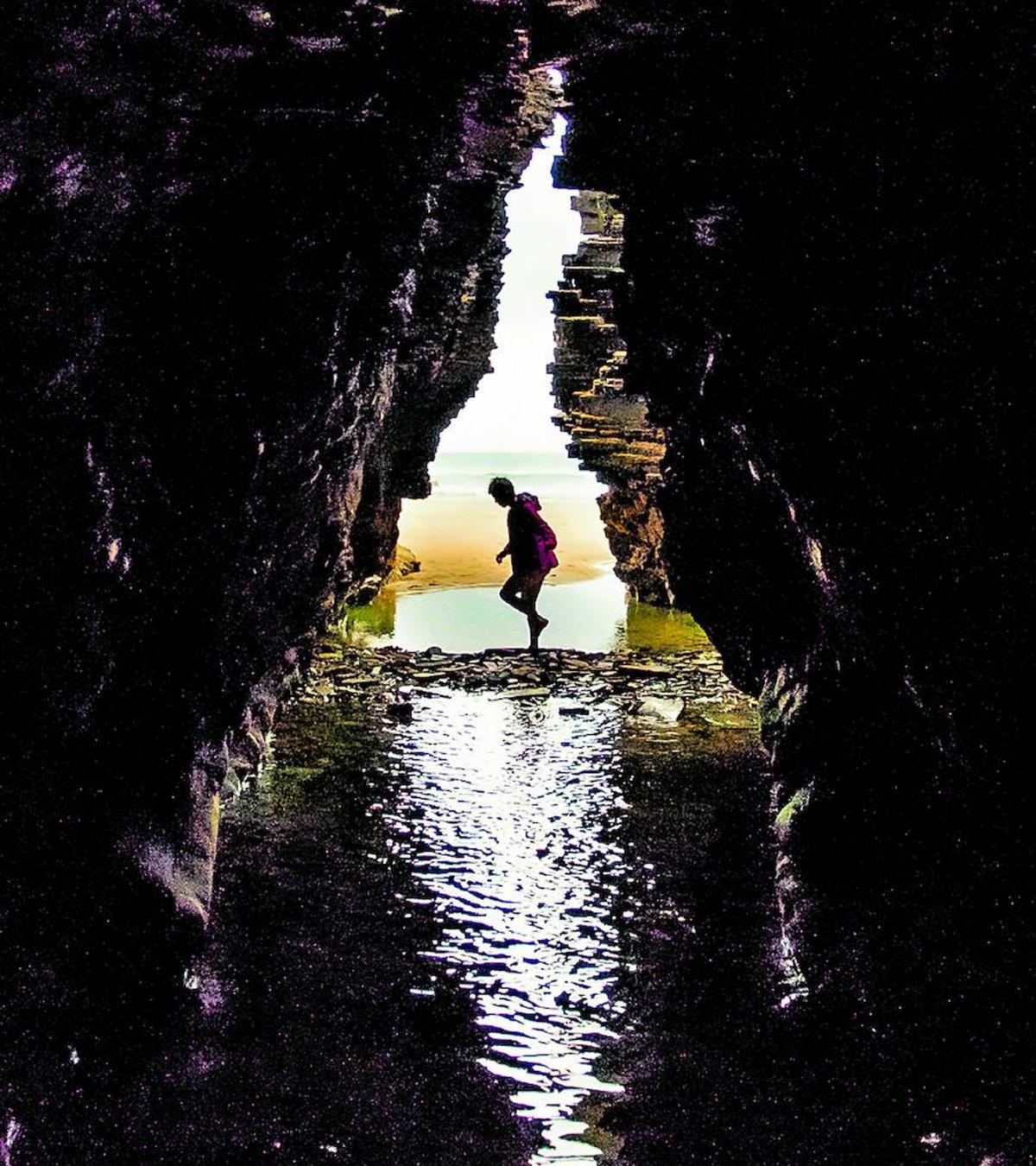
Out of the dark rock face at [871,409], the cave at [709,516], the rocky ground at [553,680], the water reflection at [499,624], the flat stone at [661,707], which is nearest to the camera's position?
the dark rock face at [871,409]

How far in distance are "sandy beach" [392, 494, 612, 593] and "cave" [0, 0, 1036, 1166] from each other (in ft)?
39.9

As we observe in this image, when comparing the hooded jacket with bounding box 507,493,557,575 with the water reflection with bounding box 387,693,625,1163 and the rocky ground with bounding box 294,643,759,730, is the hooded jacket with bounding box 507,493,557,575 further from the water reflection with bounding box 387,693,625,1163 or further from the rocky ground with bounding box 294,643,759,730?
the water reflection with bounding box 387,693,625,1163

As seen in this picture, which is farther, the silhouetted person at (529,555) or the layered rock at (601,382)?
the layered rock at (601,382)

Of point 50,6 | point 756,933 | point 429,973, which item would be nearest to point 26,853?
point 429,973

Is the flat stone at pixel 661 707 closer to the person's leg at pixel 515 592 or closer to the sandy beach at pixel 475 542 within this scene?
the person's leg at pixel 515 592

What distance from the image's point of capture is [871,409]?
3277 mm

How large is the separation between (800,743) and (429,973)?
2.24 metres

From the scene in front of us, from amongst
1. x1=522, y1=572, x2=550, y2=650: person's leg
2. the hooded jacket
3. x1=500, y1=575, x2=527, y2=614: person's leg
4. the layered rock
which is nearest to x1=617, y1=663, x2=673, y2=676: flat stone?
x1=522, y1=572, x2=550, y2=650: person's leg

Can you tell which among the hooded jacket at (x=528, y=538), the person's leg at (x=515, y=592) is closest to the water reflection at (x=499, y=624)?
the person's leg at (x=515, y=592)

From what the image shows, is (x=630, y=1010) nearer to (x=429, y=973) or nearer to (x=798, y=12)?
(x=429, y=973)

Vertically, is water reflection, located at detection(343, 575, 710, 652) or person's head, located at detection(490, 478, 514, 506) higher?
person's head, located at detection(490, 478, 514, 506)

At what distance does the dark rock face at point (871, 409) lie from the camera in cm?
271

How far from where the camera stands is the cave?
9.88 feet

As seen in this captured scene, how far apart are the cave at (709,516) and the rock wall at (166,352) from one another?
0.7 inches
